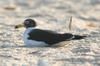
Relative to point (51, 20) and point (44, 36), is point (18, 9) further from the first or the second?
point (44, 36)

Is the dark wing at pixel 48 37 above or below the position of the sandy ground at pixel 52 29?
above

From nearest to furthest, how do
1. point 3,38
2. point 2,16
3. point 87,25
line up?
point 3,38
point 87,25
point 2,16

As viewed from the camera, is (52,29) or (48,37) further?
(52,29)

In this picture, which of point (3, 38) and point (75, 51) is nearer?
point (75, 51)

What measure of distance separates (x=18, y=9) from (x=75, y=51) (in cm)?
729

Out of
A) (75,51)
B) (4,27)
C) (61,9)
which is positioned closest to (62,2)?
(61,9)

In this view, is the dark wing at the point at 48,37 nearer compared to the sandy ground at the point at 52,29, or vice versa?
the sandy ground at the point at 52,29

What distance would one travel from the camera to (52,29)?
401 inches

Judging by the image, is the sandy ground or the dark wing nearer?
the sandy ground

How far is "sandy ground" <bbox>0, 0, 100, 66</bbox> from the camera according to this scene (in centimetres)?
669

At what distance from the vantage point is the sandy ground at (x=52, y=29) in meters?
6.69

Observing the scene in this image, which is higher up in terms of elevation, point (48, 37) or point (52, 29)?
point (48, 37)

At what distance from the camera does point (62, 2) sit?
1652cm

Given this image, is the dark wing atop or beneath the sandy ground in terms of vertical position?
atop
